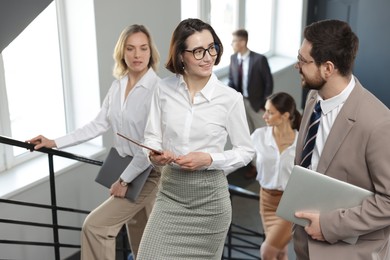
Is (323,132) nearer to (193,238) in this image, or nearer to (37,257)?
(193,238)

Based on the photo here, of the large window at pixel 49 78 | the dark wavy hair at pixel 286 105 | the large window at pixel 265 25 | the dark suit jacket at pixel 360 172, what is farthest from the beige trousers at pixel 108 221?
the large window at pixel 265 25

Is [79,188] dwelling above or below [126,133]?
below

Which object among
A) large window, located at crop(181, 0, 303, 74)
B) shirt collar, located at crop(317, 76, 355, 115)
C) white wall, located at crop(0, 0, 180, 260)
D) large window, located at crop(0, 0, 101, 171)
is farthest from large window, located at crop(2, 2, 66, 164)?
shirt collar, located at crop(317, 76, 355, 115)

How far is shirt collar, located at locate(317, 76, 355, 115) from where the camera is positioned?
7.91 feet

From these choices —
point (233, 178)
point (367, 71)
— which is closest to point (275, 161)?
point (233, 178)

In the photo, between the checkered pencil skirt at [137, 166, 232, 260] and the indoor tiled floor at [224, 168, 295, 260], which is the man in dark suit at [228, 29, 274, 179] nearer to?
the indoor tiled floor at [224, 168, 295, 260]

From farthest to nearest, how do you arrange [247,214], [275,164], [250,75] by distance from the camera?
[250,75] < [247,214] < [275,164]

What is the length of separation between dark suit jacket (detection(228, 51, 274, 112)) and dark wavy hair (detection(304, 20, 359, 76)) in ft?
13.4

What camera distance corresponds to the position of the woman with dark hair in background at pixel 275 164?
4160mm

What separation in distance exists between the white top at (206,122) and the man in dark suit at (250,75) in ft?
12.3

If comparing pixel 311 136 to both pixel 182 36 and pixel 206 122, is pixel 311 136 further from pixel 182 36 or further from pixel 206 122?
pixel 182 36

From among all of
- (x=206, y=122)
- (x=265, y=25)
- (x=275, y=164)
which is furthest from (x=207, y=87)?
(x=265, y=25)

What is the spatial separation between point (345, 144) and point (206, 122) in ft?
1.96

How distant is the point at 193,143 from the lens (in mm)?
2674
